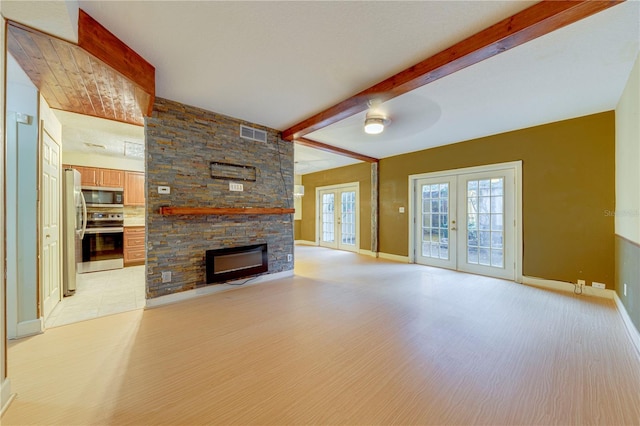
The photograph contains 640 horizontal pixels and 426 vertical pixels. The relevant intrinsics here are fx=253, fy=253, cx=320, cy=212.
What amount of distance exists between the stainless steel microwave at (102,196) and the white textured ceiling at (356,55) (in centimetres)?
328

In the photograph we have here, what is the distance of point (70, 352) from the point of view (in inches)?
82.0

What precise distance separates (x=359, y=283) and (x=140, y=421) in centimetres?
312

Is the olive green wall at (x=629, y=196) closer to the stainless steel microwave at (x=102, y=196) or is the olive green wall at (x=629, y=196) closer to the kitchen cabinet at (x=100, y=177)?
the stainless steel microwave at (x=102, y=196)

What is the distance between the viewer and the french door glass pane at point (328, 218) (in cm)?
803

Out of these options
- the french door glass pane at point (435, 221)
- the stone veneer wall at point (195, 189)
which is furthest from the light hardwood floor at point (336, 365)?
the french door glass pane at point (435, 221)

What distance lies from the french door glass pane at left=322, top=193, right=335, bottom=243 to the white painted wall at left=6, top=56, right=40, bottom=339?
6.41 meters

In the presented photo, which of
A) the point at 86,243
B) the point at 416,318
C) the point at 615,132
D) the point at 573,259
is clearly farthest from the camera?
the point at 86,243

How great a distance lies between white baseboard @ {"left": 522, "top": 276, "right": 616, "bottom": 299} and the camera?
335 centimetres

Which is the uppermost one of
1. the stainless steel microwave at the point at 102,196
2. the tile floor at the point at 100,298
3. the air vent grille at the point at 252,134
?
the air vent grille at the point at 252,134

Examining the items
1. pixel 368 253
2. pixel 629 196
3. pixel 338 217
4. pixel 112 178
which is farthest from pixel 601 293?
pixel 112 178

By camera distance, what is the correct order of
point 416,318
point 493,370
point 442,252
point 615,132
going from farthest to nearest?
point 442,252 → point 615,132 → point 416,318 → point 493,370

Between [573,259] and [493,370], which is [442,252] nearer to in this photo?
[573,259]

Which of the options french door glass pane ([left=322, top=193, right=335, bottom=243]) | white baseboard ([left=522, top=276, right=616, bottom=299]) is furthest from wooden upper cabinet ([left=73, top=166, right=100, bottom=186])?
white baseboard ([left=522, top=276, right=616, bottom=299])


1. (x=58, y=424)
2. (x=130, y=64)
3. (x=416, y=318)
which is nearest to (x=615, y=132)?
(x=416, y=318)
